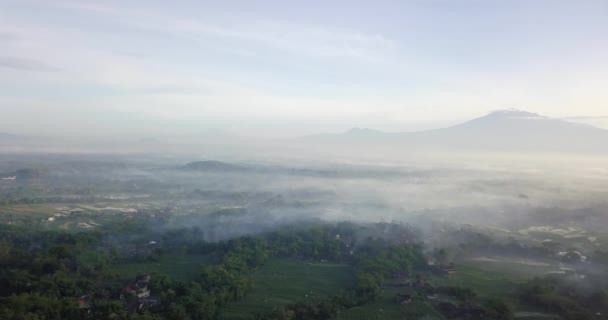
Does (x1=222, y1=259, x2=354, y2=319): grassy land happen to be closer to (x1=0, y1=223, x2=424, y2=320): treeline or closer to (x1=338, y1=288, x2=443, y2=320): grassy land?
(x1=0, y1=223, x2=424, y2=320): treeline

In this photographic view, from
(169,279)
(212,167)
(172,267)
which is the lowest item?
(172,267)

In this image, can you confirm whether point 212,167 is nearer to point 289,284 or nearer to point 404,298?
point 289,284

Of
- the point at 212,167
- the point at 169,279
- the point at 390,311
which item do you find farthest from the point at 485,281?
the point at 212,167

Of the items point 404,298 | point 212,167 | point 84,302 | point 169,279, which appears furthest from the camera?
point 212,167

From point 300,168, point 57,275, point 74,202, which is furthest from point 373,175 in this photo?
point 57,275

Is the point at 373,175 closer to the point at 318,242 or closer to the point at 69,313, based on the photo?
the point at 318,242

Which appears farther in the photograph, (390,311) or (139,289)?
(139,289)

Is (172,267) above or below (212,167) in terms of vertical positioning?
below

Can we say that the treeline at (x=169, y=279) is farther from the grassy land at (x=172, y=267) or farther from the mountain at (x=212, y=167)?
the mountain at (x=212, y=167)
